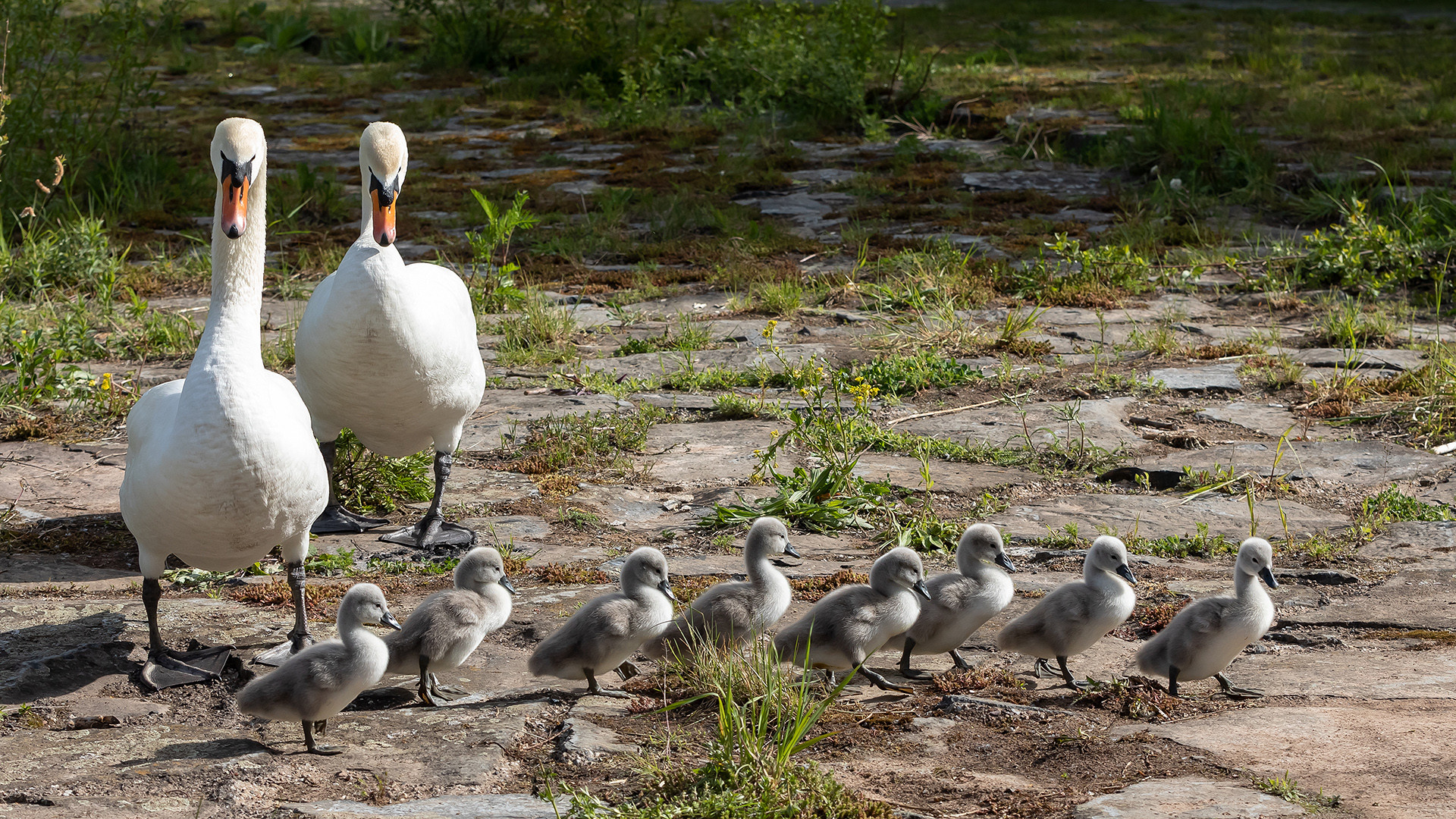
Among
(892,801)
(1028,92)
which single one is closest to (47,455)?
(892,801)

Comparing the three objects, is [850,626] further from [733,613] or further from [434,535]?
[434,535]

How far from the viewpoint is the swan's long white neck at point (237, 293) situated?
4051 millimetres

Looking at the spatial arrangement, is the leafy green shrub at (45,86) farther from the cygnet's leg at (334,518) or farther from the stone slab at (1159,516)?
the stone slab at (1159,516)

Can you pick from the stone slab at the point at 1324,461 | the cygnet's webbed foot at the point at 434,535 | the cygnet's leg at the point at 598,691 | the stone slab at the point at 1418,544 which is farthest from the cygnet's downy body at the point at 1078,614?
the cygnet's webbed foot at the point at 434,535

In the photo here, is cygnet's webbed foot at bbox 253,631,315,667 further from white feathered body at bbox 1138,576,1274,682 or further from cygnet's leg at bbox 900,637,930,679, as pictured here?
white feathered body at bbox 1138,576,1274,682

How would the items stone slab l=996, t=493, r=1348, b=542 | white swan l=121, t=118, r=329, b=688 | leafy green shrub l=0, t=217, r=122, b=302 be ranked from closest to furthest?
1. white swan l=121, t=118, r=329, b=688
2. stone slab l=996, t=493, r=1348, b=542
3. leafy green shrub l=0, t=217, r=122, b=302

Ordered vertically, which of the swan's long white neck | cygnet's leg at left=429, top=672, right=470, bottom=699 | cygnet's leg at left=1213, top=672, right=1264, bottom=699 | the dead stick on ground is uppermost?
the swan's long white neck

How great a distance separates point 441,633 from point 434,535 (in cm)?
148

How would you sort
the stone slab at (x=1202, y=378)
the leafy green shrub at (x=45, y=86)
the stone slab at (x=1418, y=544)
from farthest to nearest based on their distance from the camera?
the leafy green shrub at (x=45, y=86), the stone slab at (x=1202, y=378), the stone slab at (x=1418, y=544)

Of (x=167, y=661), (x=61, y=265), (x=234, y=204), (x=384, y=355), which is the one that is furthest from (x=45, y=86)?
Answer: (x=167, y=661)

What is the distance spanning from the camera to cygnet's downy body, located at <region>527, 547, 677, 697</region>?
3.92 metres

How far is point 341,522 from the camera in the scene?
5605mm

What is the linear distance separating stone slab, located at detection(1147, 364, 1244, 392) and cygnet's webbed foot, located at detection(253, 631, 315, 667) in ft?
15.8

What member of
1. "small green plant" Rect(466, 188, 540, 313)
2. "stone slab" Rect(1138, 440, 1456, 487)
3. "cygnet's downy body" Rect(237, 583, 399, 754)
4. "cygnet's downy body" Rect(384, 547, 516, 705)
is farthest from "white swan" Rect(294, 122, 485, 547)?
"stone slab" Rect(1138, 440, 1456, 487)
